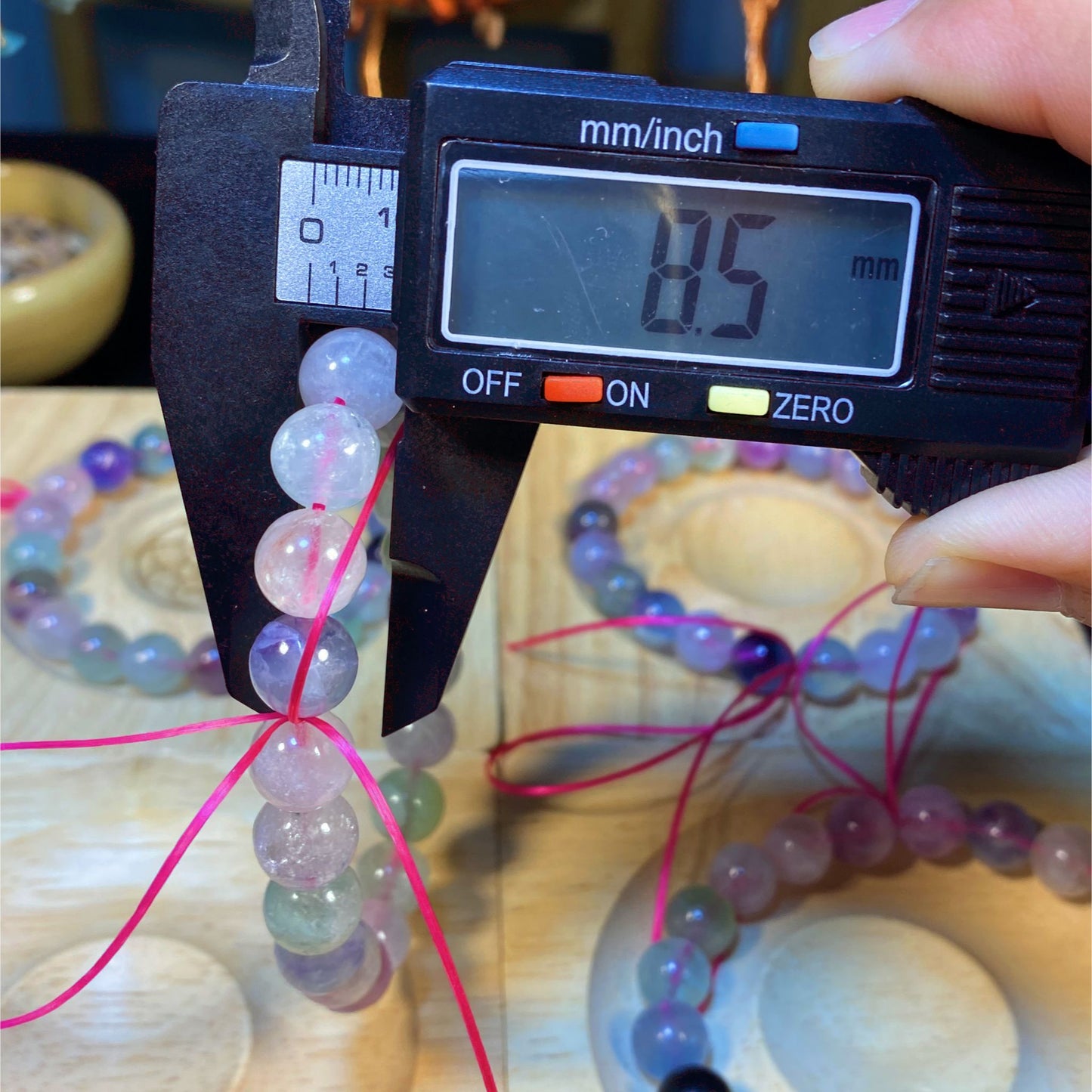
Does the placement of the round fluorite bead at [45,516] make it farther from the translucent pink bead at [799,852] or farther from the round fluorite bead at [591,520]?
the translucent pink bead at [799,852]

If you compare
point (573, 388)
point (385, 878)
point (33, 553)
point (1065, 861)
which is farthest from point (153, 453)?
Result: point (1065, 861)

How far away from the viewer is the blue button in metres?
0.53

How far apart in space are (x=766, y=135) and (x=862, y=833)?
49 cm

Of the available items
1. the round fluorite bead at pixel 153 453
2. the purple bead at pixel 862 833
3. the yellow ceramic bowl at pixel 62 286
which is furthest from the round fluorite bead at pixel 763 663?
the yellow ceramic bowl at pixel 62 286

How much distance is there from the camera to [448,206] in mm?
529

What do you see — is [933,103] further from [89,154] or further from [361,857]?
[89,154]

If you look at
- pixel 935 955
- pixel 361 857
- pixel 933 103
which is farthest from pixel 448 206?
pixel 935 955

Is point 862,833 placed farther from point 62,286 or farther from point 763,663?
point 62,286

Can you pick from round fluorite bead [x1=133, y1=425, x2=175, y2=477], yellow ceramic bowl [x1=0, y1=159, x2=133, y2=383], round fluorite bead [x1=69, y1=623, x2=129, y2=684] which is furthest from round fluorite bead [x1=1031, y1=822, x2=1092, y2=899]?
yellow ceramic bowl [x1=0, y1=159, x2=133, y2=383]

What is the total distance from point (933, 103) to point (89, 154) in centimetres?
125

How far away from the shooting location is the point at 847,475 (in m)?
1.09

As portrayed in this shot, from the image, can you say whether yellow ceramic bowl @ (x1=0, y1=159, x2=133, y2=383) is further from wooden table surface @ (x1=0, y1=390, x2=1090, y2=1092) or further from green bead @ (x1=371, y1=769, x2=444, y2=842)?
green bead @ (x1=371, y1=769, x2=444, y2=842)

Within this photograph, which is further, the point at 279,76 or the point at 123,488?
the point at 123,488

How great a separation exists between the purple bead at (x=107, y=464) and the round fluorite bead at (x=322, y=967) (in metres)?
0.56
